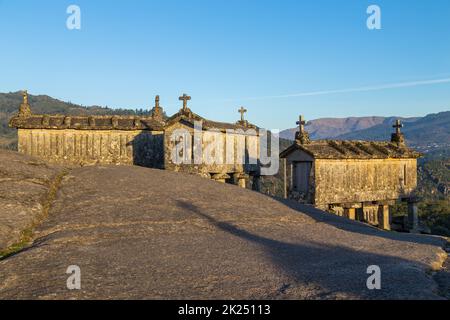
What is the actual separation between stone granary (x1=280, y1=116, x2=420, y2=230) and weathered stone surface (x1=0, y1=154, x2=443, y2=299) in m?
7.05

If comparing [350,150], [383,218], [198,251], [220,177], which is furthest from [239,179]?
[198,251]

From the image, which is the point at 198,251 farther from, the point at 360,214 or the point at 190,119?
the point at 360,214

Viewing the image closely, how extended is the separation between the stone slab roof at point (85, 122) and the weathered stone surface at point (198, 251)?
33.8 ft

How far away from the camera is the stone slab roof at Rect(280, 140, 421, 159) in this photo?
68.9ft

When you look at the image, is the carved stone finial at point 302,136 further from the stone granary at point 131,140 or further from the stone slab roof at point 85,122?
the stone slab roof at point 85,122

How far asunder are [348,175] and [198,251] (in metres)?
15.3

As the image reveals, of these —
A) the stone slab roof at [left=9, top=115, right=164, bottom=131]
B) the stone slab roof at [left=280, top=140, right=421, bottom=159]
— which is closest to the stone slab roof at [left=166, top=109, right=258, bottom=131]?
the stone slab roof at [left=9, top=115, right=164, bottom=131]

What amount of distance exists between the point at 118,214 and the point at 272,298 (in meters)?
6.13

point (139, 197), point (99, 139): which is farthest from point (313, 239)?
point (99, 139)

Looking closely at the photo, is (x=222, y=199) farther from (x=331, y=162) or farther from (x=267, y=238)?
(x=331, y=162)

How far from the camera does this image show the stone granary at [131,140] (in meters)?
21.8

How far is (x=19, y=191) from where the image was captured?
448 inches

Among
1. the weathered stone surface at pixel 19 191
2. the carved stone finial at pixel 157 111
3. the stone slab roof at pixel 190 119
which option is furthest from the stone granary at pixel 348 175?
the weathered stone surface at pixel 19 191

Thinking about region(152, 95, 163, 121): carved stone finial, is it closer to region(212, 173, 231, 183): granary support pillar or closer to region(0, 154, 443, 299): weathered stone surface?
region(212, 173, 231, 183): granary support pillar
